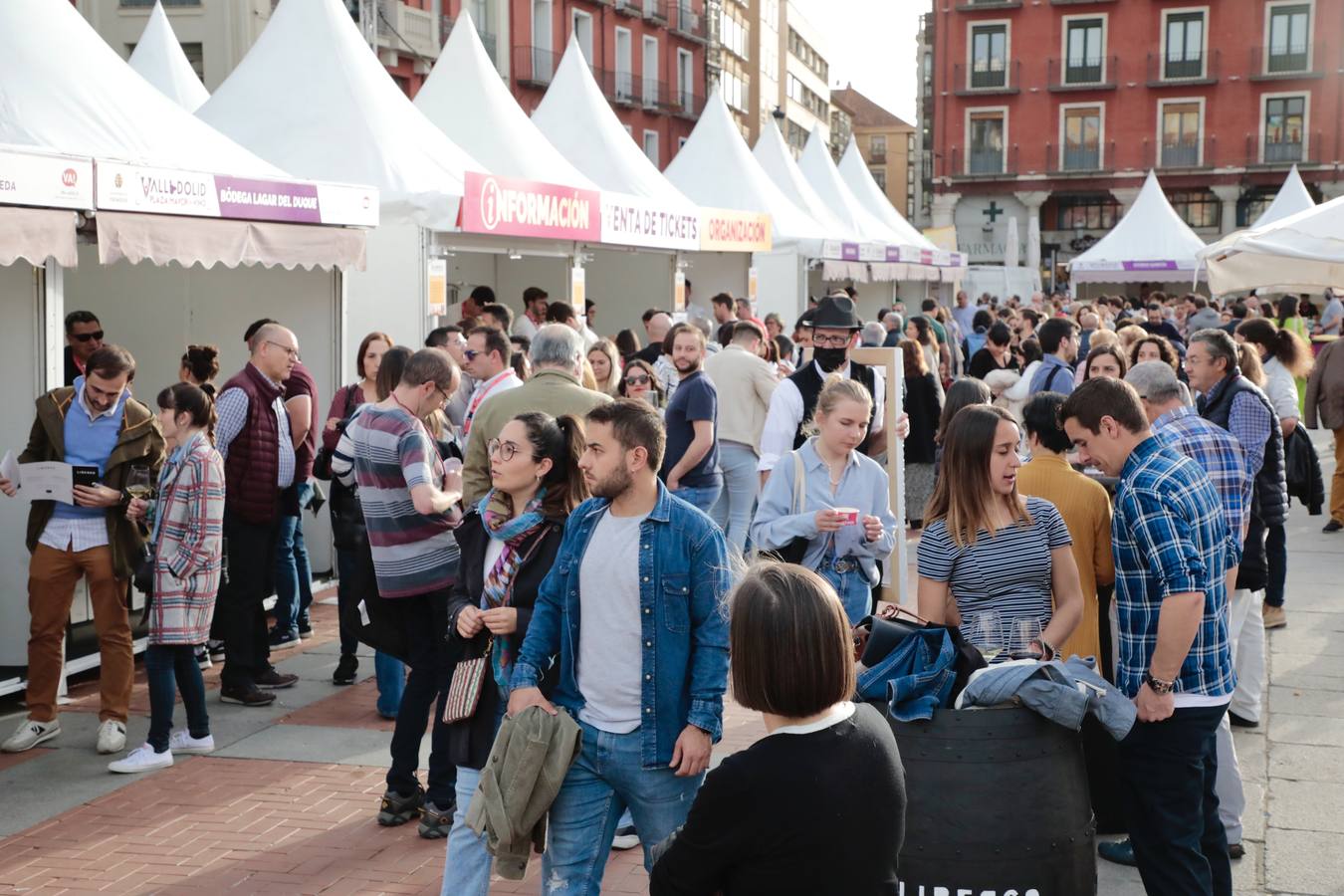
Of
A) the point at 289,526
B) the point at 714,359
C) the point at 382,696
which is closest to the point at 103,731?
the point at 382,696

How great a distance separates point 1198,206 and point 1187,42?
6.22 meters

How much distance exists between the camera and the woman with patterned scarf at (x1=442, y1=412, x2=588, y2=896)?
4.03 m

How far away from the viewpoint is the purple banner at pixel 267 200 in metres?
7.92

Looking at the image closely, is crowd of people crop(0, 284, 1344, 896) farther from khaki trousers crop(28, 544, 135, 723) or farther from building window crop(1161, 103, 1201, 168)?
building window crop(1161, 103, 1201, 168)

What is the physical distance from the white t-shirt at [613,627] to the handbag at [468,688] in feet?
2.14

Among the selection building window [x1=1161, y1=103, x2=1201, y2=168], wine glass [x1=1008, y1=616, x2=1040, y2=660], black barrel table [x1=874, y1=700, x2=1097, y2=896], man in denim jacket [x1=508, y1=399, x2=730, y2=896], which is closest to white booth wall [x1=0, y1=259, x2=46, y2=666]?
man in denim jacket [x1=508, y1=399, x2=730, y2=896]

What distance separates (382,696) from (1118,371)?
428 cm

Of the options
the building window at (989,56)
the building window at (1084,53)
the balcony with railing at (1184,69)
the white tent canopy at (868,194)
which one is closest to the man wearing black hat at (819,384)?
the white tent canopy at (868,194)

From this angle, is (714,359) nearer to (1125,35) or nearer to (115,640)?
(115,640)

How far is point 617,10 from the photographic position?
48.1 metres

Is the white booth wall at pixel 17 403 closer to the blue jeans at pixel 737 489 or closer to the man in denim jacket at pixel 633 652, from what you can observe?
the blue jeans at pixel 737 489

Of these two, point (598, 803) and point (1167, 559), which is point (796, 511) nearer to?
point (1167, 559)

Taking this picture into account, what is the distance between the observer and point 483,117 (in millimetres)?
14383

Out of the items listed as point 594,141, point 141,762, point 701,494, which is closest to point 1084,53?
point 594,141
